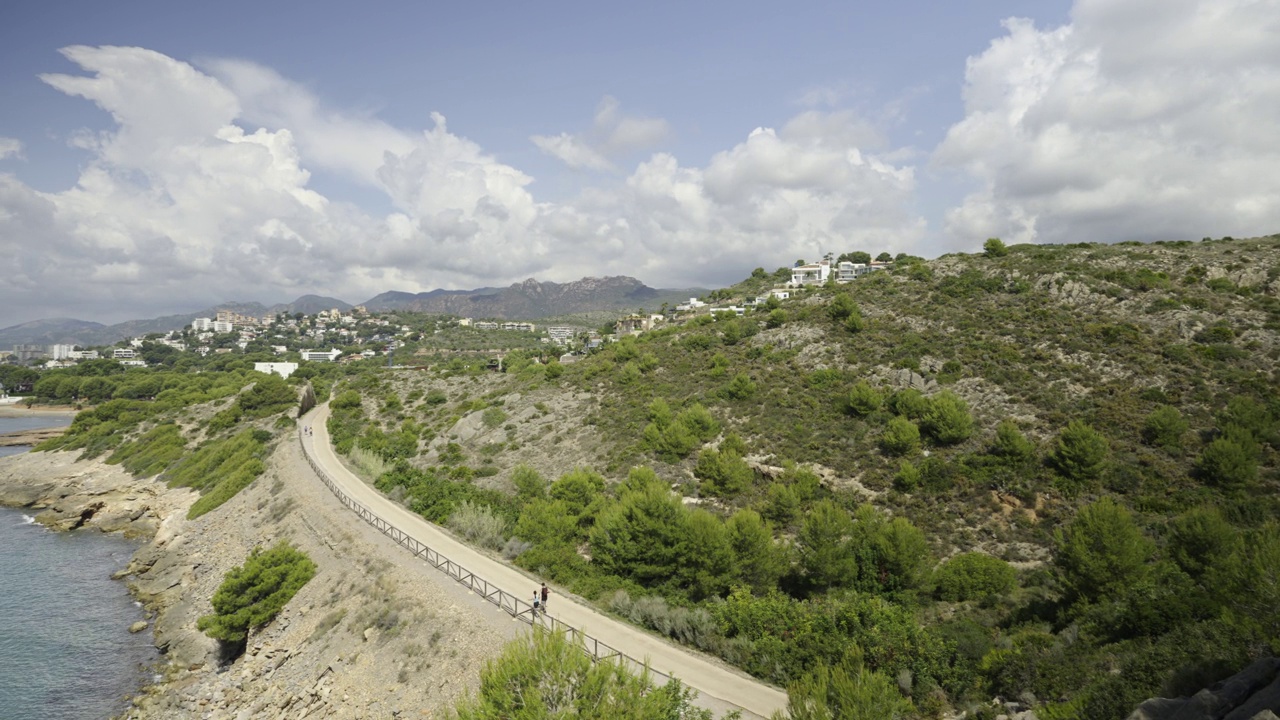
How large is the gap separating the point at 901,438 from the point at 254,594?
3367 cm

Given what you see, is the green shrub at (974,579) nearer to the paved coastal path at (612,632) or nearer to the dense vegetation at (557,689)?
the paved coastal path at (612,632)

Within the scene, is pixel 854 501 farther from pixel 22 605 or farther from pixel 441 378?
pixel 441 378

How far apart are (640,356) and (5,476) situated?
67.3 meters

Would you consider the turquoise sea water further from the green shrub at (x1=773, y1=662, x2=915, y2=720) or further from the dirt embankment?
the green shrub at (x1=773, y1=662, x2=915, y2=720)

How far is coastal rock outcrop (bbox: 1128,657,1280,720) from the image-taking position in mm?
7914

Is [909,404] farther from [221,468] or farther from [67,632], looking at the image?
[221,468]

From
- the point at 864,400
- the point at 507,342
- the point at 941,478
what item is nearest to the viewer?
the point at 941,478

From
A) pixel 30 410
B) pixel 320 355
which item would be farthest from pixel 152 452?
pixel 320 355

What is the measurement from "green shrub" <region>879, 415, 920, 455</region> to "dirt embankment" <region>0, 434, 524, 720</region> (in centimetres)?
2321

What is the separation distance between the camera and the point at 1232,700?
863 centimetres

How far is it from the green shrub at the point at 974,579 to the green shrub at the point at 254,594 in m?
28.1

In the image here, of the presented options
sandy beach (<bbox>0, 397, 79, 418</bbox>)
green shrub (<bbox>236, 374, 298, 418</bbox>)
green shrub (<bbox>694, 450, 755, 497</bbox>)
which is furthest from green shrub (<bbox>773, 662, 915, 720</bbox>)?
sandy beach (<bbox>0, 397, 79, 418</bbox>)

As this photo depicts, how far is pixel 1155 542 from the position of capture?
21.2 metres

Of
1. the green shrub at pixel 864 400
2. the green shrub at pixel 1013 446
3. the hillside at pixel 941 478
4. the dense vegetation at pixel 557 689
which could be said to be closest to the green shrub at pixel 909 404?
the hillside at pixel 941 478
